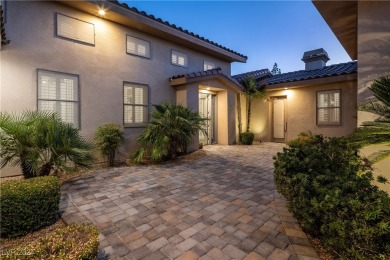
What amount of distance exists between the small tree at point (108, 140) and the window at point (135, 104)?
3.99 ft

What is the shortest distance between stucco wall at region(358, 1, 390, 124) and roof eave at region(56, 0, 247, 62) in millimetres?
6492

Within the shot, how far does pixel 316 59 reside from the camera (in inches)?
576

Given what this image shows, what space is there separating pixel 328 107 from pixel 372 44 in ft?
25.8

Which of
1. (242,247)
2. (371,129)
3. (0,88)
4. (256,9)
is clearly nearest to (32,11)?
(0,88)

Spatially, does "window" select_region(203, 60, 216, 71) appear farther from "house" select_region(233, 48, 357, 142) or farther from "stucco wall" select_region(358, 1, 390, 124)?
"stucco wall" select_region(358, 1, 390, 124)

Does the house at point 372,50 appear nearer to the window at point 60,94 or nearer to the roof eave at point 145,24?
the roof eave at point 145,24

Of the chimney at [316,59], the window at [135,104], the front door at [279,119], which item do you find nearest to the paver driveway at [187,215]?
the window at [135,104]

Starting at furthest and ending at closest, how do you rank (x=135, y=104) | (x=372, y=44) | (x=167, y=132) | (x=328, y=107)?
(x=328, y=107)
(x=135, y=104)
(x=167, y=132)
(x=372, y=44)

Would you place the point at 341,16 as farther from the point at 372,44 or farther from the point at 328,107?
the point at 328,107

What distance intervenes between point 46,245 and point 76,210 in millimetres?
1809

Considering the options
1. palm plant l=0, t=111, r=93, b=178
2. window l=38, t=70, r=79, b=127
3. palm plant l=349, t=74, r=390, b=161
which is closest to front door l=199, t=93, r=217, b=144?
window l=38, t=70, r=79, b=127

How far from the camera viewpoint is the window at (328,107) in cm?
1027

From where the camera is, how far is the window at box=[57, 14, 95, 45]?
640cm

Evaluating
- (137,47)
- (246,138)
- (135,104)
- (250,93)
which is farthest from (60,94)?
(250,93)
